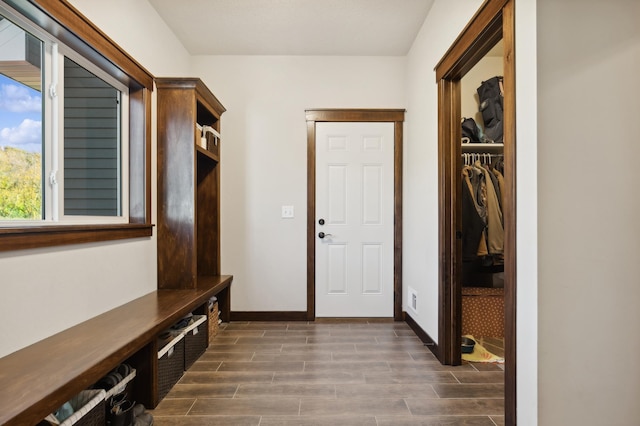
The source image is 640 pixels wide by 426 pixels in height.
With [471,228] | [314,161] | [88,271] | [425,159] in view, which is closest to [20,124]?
[88,271]

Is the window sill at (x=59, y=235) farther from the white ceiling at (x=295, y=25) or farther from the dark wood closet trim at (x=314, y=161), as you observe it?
the white ceiling at (x=295, y=25)

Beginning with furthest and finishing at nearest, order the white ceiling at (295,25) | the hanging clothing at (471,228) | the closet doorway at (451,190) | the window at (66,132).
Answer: the hanging clothing at (471,228)
the white ceiling at (295,25)
the closet doorway at (451,190)
the window at (66,132)

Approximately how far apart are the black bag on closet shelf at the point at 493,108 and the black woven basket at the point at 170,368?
305 cm

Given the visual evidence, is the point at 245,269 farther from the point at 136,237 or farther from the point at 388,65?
the point at 388,65

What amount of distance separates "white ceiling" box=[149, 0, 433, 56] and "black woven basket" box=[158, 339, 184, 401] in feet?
8.35

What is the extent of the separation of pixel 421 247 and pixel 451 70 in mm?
1418

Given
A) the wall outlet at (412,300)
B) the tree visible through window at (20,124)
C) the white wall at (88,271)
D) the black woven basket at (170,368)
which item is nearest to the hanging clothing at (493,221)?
the wall outlet at (412,300)

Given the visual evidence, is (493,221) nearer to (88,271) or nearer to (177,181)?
(177,181)

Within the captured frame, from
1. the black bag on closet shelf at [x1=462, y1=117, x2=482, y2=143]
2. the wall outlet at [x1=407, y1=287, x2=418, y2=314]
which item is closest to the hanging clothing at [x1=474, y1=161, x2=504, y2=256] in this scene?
the black bag on closet shelf at [x1=462, y1=117, x2=482, y2=143]

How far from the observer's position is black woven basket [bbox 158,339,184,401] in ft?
6.59

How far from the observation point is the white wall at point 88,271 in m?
1.49

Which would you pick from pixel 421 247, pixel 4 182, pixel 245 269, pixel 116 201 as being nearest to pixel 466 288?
pixel 421 247

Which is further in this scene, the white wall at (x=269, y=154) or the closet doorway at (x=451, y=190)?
the white wall at (x=269, y=154)

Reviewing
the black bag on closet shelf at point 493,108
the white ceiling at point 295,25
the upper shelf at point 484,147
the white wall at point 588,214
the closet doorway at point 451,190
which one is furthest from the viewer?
the black bag on closet shelf at point 493,108
